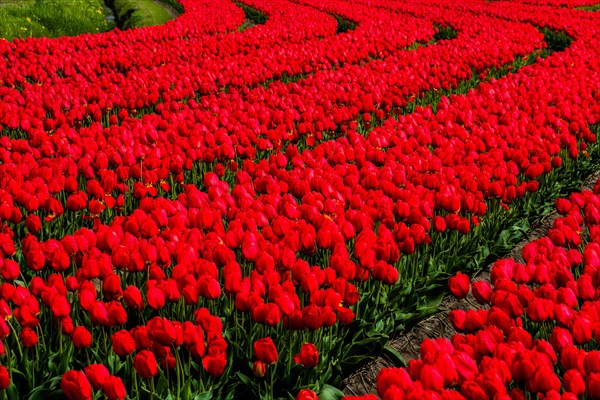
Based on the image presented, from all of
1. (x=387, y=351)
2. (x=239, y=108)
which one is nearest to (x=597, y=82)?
(x=239, y=108)

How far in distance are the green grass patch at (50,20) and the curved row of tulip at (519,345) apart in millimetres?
16391

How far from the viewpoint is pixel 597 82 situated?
9.24m

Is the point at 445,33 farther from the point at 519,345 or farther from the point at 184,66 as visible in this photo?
Result: the point at 519,345

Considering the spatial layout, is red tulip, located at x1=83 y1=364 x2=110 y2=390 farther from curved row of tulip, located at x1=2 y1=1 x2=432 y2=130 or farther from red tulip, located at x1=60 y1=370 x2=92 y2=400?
curved row of tulip, located at x1=2 y1=1 x2=432 y2=130

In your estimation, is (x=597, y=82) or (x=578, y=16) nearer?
(x=597, y=82)

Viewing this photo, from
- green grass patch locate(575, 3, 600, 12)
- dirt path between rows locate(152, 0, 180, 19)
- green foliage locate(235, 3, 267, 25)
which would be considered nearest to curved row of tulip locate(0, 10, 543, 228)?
green foliage locate(235, 3, 267, 25)

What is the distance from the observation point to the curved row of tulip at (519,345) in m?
2.55

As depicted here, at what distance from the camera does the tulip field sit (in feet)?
9.67

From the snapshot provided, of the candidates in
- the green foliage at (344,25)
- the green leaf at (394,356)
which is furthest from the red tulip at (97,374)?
the green foliage at (344,25)

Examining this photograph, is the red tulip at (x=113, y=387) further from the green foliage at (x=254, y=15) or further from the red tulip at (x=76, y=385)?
the green foliage at (x=254, y=15)

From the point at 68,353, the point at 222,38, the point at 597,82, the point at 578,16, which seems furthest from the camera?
the point at 578,16

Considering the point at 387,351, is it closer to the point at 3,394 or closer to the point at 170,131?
the point at 3,394

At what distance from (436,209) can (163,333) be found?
2753 mm

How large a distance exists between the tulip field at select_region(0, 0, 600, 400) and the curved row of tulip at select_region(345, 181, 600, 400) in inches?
0.4
